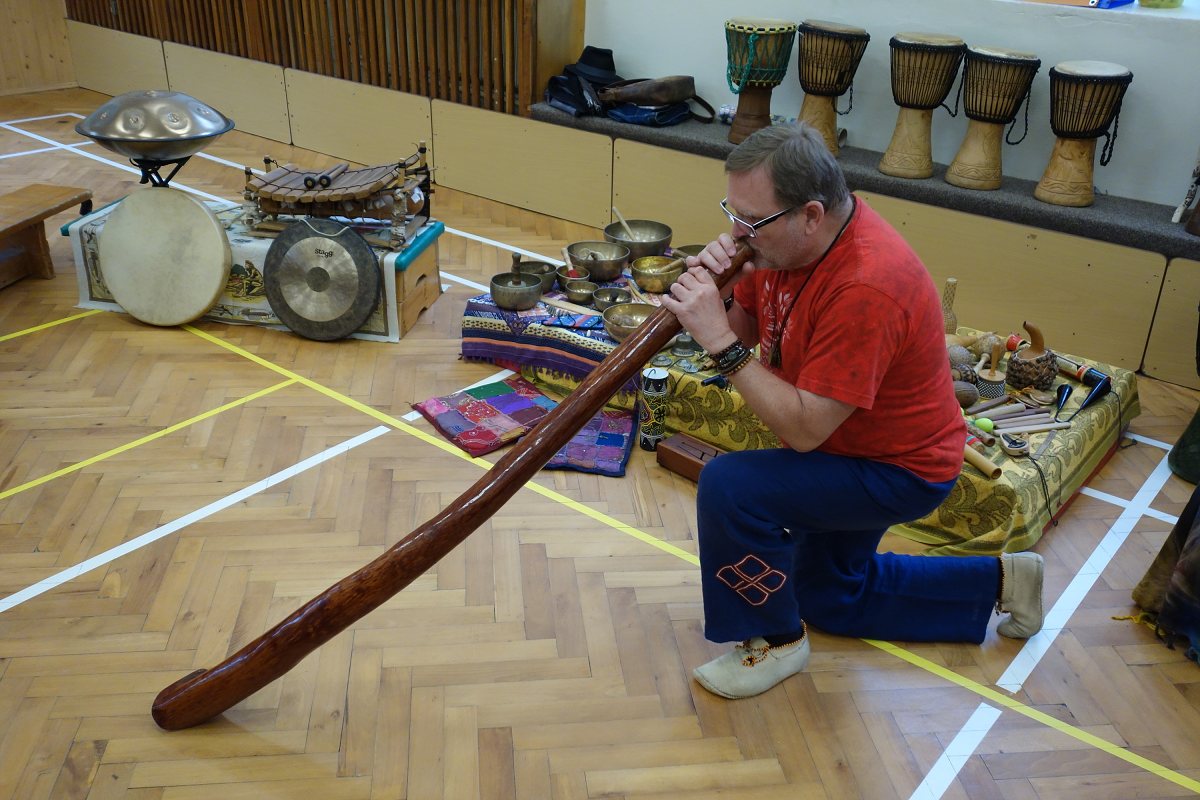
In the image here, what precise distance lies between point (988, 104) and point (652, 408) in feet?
7.75

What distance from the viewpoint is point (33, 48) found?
28.0 feet

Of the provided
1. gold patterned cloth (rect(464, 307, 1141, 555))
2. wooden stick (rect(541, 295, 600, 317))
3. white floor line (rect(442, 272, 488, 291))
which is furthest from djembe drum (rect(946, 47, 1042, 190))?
white floor line (rect(442, 272, 488, 291))

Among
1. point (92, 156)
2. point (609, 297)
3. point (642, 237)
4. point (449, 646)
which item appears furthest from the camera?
point (92, 156)

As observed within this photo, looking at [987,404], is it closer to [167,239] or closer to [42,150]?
[167,239]

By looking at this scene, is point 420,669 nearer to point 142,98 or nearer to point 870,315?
point 870,315

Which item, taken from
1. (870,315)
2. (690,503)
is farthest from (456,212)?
(870,315)

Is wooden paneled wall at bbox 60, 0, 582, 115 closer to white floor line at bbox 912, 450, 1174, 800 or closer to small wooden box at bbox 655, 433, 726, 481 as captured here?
small wooden box at bbox 655, 433, 726, 481

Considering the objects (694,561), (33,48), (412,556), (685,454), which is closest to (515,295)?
(685,454)

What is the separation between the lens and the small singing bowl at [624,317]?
12.4 ft

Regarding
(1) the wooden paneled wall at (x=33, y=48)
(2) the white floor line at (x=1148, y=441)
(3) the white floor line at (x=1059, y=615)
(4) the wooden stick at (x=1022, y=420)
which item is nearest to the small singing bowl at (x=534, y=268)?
(4) the wooden stick at (x=1022, y=420)

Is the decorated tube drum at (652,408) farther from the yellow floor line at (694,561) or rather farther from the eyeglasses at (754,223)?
the eyeglasses at (754,223)

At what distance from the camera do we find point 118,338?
169 inches

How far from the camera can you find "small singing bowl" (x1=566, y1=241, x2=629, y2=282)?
168 inches

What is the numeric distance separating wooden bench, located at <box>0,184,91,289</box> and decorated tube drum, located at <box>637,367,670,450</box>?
121 inches
